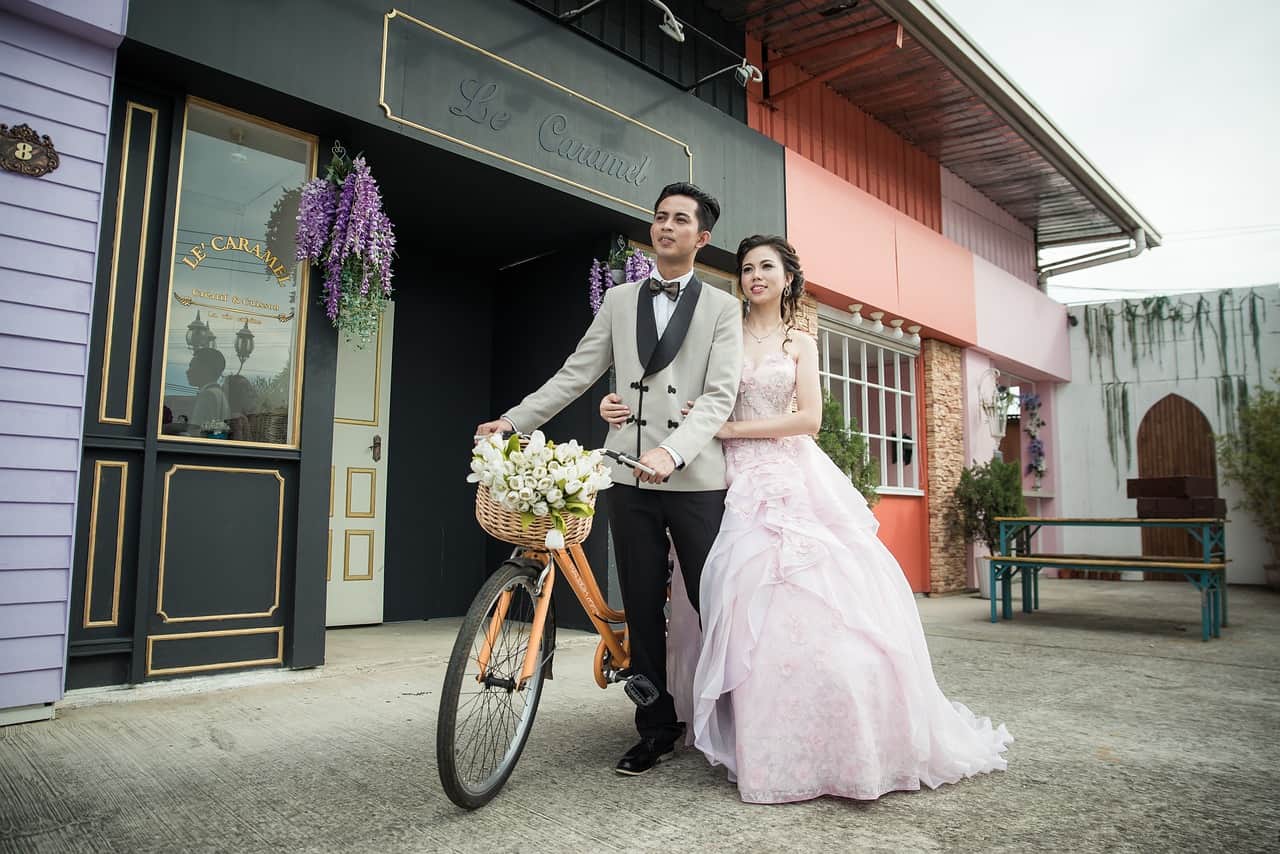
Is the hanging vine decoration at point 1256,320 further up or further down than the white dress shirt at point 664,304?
further up

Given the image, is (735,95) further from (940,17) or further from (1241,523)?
(1241,523)

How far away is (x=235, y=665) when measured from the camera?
3.84 meters

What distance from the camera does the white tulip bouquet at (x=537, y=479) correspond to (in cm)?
206

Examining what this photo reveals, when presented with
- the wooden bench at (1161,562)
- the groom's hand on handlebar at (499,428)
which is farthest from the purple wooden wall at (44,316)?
the wooden bench at (1161,562)

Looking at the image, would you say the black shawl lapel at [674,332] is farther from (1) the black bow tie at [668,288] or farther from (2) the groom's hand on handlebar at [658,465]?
(2) the groom's hand on handlebar at [658,465]

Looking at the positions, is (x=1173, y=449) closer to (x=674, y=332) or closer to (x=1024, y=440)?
(x=1024, y=440)

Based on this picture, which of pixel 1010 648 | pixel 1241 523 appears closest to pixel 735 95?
pixel 1010 648

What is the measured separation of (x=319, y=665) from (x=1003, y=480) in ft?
25.8

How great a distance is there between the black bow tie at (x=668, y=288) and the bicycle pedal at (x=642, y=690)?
1245 mm

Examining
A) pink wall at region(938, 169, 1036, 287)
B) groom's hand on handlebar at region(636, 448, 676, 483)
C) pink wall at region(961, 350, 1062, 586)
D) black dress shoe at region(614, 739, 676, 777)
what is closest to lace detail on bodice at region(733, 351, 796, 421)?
groom's hand on handlebar at region(636, 448, 676, 483)

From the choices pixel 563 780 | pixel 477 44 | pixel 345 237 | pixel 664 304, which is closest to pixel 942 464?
pixel 477 44

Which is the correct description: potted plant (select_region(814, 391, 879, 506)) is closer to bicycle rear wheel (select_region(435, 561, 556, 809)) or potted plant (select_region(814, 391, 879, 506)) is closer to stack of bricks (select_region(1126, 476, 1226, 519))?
stack of bricks (select_region(1126, 476, 1226, 519))

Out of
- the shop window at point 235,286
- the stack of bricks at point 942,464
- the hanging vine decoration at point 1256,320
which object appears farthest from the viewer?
the hanging vine decoration at point 1256,320

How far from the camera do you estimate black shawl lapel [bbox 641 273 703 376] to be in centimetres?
255
